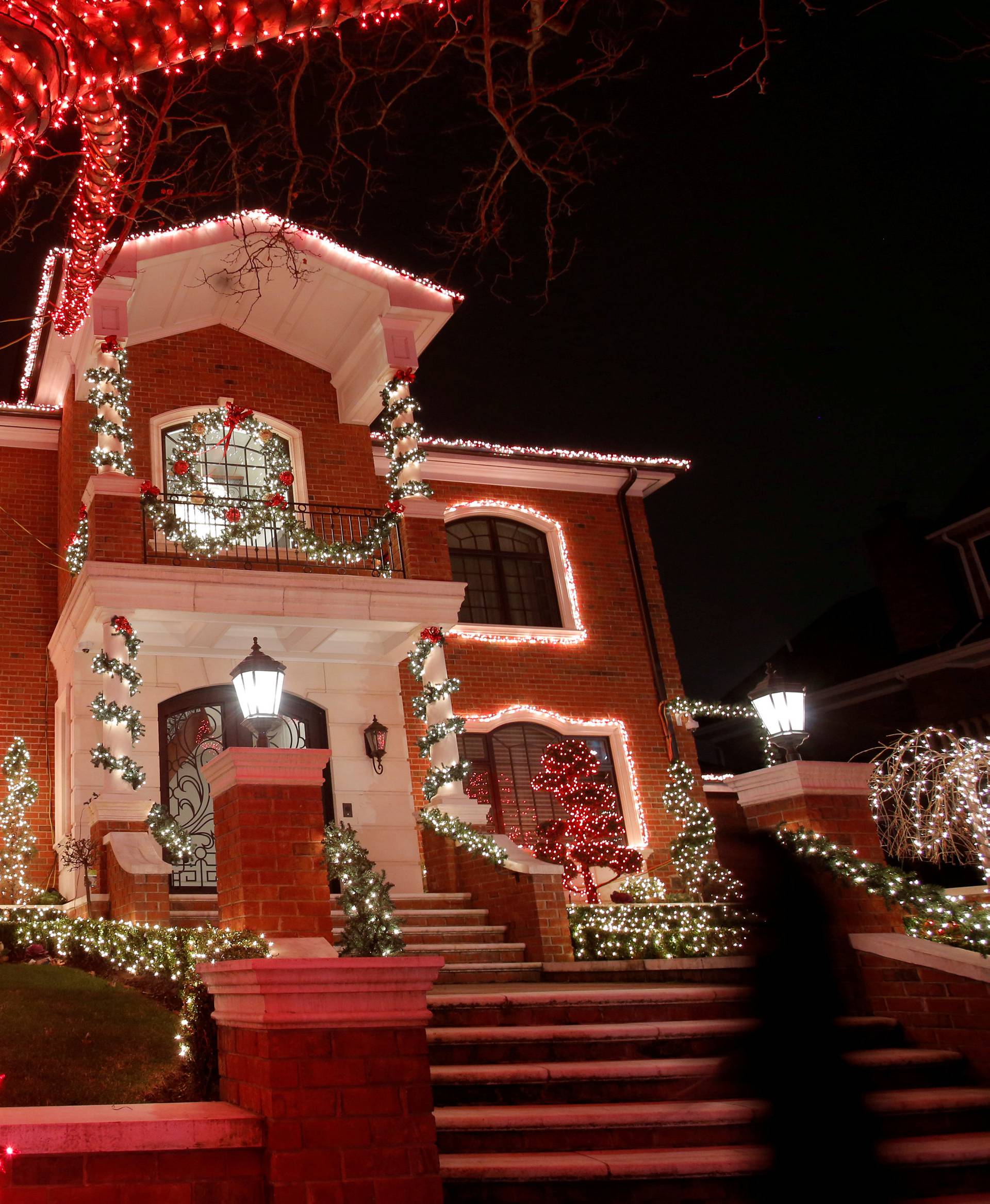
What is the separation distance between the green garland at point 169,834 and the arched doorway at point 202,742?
1258 mm

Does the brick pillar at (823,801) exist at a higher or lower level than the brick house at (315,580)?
lower

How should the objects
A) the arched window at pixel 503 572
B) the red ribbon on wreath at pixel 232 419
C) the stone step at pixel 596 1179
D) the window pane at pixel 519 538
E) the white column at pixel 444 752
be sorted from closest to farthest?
the stone step at pixel 596 1179 → the white column at pixel 444 752 → the red ribbon on wreath at pixel 232 419 → the arched window at pixel 503 572 → the window pane at pixel 519 538

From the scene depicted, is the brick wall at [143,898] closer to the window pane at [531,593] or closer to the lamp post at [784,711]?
the lamp post at [784,711]

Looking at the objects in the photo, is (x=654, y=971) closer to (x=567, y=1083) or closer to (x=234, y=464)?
(x=567, y=1083)

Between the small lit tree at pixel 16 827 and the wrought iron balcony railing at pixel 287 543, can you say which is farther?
→ the wrought iron balcony railing at pixel 287 543

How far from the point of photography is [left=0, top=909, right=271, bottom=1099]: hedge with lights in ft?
19.8

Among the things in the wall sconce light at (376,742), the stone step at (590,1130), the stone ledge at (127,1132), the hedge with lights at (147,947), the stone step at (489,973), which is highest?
the wall sconce light at (376,742)

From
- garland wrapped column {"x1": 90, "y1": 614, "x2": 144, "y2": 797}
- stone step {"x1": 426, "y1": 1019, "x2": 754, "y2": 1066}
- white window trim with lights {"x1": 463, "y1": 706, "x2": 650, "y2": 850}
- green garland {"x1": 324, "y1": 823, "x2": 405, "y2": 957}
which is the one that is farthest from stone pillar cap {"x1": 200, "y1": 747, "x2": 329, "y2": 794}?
white window trim with lights {"x1": 463, "y1": 706, "x2": 650, "y2": 850}

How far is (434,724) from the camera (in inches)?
497

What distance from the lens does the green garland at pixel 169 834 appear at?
10742 mm

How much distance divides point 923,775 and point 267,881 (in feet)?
18.2

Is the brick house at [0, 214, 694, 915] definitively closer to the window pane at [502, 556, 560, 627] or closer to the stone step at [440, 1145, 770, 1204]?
the window pane at [502, 556, 560, 627]

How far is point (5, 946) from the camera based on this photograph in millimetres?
9125

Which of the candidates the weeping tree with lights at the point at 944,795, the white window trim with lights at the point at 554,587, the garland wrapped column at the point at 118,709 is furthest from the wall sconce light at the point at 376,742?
the weeping tree with lights at the point at 944,795
